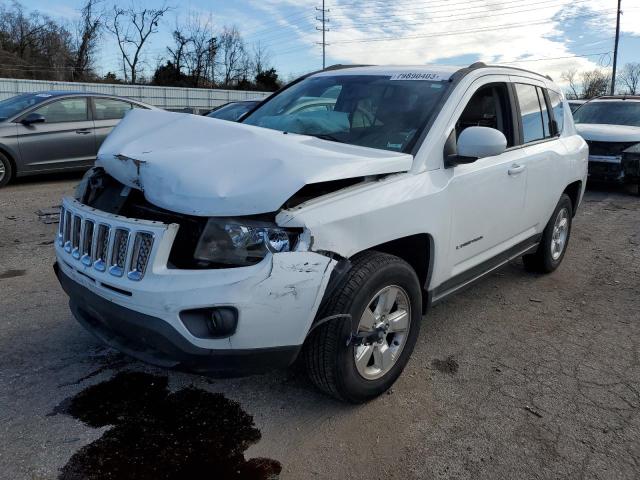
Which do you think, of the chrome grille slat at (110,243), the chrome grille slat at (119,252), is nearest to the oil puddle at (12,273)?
the chrome grille slat at (110,243)

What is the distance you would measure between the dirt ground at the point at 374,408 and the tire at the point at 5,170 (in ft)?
16.4

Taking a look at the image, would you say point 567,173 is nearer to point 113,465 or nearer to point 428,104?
point 428,104

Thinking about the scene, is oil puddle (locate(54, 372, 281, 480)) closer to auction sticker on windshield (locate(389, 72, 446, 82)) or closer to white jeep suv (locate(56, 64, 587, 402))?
white jeep suv (locate(56, 64, 587, 402))

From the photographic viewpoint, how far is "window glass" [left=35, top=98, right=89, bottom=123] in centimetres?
887

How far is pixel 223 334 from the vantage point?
7.54ft

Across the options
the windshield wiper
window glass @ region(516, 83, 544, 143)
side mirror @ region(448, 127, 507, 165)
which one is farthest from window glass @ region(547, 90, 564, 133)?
the windshield wiper

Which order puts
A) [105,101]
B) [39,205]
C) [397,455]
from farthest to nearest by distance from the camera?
[105,101]
[39,205]
[397,455]

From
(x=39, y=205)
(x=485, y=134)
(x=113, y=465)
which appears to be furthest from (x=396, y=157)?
(x=39, y=205)

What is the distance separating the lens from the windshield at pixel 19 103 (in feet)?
28.5

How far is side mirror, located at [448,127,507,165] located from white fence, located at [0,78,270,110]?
23.9 metres

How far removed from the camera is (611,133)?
10328mm

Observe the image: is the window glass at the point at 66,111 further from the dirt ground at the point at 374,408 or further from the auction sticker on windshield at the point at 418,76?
the auction sticker on windshield at the point at 418,76

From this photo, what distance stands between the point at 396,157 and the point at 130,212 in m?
1.40

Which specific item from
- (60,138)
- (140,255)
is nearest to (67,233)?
(140,255)
